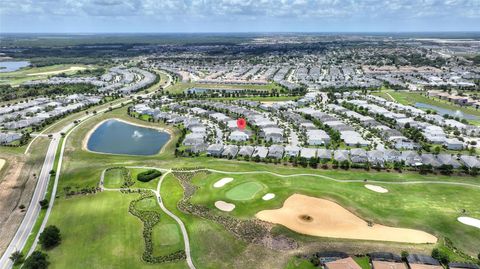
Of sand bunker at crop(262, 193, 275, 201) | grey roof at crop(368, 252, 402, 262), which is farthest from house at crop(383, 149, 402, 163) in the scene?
grey roof at crop(368, 252, 402, 262)

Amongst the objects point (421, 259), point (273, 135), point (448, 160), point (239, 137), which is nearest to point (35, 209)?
point (239, 137)

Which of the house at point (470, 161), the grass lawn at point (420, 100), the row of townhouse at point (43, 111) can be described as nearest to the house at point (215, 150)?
the house at point (470, 161)

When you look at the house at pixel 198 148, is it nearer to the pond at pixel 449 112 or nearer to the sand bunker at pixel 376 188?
the sand bunker at pixel 376 188

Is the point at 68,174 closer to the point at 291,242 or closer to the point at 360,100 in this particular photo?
the point at 291,242

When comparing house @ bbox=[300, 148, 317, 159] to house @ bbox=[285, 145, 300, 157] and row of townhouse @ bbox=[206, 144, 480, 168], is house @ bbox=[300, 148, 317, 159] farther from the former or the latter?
house @ bbox=[285, 145, 300, 157]

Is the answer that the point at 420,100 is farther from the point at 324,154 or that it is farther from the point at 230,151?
the point at 230,151
